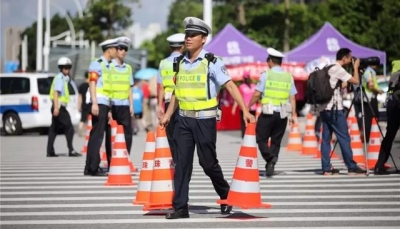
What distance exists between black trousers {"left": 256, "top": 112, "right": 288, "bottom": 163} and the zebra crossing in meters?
0.36

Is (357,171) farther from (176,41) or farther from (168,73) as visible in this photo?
(176,41)

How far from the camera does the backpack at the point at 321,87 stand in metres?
15.4

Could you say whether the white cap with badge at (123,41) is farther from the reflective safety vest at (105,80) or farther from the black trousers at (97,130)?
the black trousers at (97,130)

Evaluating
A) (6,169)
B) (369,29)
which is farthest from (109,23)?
(6,169)

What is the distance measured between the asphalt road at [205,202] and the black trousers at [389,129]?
0.33 metres

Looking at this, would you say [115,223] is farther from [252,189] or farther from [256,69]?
[256,69]

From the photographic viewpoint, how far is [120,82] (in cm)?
1566

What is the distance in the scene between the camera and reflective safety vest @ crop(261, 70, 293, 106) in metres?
15.6

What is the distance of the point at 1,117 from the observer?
32.8 m

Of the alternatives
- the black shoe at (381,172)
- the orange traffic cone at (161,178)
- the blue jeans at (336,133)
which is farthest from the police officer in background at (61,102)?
the orange traffic cone at (161,178)

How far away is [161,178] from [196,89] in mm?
953

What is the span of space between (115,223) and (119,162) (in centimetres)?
427

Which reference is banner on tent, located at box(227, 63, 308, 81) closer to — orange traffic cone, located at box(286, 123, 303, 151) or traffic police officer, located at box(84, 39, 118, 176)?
orange traffic cone, located at box(286, 123, 303, 151)

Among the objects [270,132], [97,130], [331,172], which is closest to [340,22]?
[331,172]
